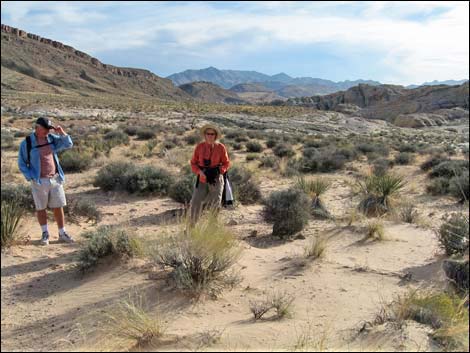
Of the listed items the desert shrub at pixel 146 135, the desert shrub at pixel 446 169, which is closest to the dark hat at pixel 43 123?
the desert shrub at pixel 446 169

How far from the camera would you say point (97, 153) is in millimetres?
16516

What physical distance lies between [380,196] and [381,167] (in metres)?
6.03

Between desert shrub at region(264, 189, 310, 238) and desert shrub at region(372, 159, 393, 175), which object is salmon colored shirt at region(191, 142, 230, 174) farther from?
desert shrub at region(372, 159, 393, 175)

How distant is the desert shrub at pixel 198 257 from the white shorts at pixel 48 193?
6.46ft

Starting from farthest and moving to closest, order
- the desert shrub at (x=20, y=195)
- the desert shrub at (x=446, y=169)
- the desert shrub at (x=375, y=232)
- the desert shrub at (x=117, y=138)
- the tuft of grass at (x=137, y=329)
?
the desert shrub at (x=117, y=138)
the desert shrub at (x=446, y=169)
the desert shrub at (x=375, y=232)
the desert shrub at (x=20, y=195)
the tuft of grass at (x=137, y=329)

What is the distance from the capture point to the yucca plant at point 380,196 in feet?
32.8

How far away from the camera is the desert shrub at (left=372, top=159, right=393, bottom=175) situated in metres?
15.3

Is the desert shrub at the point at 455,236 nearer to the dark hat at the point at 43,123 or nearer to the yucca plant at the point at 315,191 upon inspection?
the yucca plant at the point at 315,191

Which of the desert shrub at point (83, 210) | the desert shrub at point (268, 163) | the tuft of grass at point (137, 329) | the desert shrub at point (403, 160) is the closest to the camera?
the tuft of grass at point (137, 329)

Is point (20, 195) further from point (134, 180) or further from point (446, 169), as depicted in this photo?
point (446, 169)

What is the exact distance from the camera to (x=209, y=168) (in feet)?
23.1

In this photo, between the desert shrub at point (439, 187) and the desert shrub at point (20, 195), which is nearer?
the desert shrub at point (20, 195)

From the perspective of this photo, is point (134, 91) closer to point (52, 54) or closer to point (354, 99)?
point (52, 54)

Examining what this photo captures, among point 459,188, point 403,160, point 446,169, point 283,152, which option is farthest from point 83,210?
point 403,160
